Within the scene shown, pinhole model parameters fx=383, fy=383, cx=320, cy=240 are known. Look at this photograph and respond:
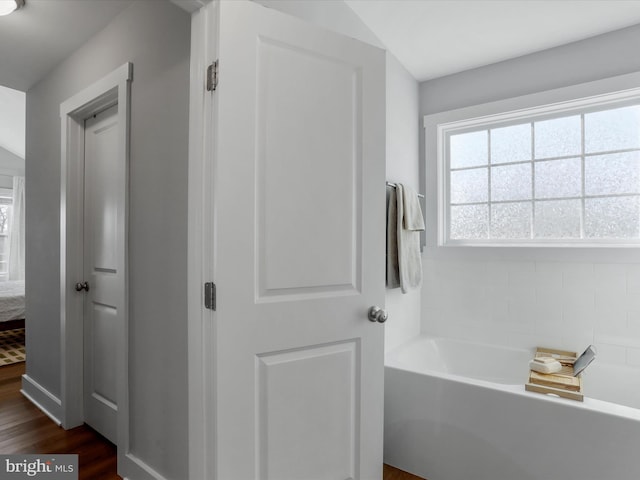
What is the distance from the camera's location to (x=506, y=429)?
1694 millimetres

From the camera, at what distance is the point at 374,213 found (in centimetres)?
158

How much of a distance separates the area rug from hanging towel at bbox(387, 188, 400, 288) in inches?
126

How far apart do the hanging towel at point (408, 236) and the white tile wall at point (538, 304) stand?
18.3 inches

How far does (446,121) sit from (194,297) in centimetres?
230

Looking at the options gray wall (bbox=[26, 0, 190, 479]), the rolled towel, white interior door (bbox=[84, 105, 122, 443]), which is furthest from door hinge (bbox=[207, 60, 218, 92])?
the rolled towel

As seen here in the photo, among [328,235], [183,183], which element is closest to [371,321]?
[328,235]

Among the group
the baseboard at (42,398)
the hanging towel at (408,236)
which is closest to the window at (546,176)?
the hanging towel at (408,236)

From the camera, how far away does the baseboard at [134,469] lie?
1644 mm

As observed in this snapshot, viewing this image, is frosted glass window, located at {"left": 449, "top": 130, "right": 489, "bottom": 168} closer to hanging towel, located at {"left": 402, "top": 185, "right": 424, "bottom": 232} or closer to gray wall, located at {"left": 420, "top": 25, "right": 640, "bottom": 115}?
gray wall, located at {"left": 420, "top": 25, "right": 640, "bottom": 115}

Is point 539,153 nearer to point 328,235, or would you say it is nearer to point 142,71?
point 328,235

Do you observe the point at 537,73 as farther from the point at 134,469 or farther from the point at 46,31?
the point at 134,469

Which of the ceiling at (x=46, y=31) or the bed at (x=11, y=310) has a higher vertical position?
the ceiling at (x=46, y=31)

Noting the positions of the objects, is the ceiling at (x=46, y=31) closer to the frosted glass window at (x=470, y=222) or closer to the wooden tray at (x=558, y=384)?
the frosted glass window at (x=470, y=222)

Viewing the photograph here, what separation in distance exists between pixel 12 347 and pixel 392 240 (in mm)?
4050
